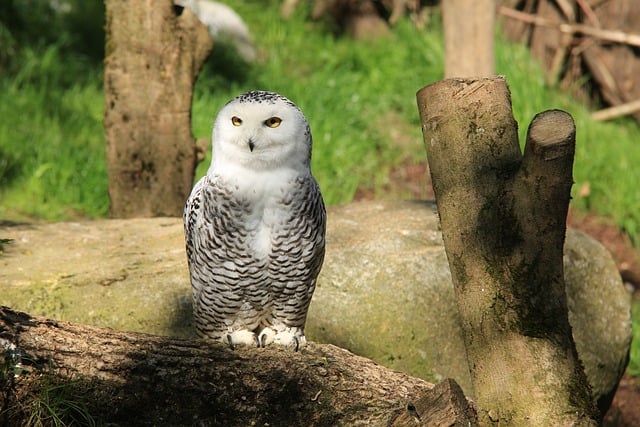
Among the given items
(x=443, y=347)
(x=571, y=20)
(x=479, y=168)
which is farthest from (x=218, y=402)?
(x=571, y=20)

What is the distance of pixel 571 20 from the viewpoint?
8.13 m

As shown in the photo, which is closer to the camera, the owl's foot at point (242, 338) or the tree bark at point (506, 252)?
the tree bark at point (506, 252)

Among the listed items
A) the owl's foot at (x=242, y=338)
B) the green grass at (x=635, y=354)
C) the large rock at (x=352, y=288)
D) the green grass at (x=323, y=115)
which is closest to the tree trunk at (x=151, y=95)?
the large rock at (x=352, y=288)

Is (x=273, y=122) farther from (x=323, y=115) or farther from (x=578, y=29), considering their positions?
(x=578, y=29)

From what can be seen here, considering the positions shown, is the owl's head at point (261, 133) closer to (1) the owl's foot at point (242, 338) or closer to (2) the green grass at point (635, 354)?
(1) the owl's foot at point (242, 338)

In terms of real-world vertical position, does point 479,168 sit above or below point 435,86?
below

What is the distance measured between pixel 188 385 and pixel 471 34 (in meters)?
4.28

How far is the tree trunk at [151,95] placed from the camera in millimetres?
5000

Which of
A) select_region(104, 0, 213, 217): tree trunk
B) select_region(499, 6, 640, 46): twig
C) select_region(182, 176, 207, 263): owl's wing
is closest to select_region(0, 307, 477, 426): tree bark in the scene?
select_region(182, 176, 207, 263): owl's wing

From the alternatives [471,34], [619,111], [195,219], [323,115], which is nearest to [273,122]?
[195,219]

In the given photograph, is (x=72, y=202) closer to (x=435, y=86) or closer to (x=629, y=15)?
(x=435, y=86)

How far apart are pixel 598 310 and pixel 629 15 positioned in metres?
4.19

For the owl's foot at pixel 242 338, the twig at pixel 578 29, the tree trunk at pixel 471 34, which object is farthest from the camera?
the twig at pixel 578 29

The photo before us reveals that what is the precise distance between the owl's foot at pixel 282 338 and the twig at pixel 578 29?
5579 mm
